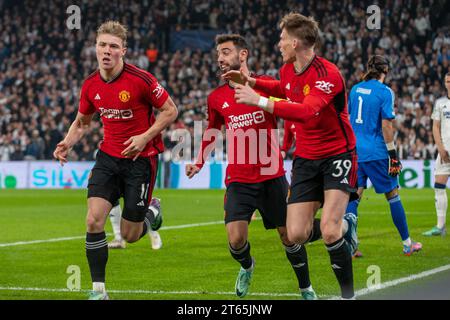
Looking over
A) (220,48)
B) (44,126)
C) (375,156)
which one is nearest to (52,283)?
(220,48)

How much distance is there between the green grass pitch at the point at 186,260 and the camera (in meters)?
8.83

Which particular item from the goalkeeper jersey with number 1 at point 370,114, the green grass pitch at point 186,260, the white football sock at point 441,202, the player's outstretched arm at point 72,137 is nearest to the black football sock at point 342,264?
the green grass pitch at point 186,260

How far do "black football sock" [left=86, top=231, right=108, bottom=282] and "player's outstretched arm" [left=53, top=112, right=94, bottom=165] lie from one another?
979mm

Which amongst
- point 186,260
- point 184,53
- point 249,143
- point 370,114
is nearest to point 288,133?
point 249,143

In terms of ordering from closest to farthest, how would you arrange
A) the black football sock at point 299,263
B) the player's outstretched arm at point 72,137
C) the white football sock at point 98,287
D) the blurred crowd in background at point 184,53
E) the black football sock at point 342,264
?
1. the black football sock at point 342,264
2. the white football sock at point 98,287
3. the black football sock at point 299,263
4. the player's outstretched arm at point 72,137
5. the blurred crowd in background at point 184,53

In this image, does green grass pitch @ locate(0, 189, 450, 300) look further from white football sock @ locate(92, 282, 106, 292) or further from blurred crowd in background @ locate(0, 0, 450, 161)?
blurred crowd in background @ locate(0, 0, 450, 161)

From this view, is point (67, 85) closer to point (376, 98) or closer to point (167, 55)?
point (167, 55)

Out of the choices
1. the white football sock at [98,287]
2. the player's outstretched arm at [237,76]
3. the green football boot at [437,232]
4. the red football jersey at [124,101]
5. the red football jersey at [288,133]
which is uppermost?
the player's outstretched arm at [237,76]

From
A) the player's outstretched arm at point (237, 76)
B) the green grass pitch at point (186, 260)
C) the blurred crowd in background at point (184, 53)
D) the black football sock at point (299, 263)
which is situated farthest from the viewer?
the blurred crowd in background at point (184, 53)

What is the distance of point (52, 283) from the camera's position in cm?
934

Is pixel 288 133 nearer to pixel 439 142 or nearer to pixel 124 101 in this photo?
pixel 124 101

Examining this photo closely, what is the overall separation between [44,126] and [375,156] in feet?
75.4

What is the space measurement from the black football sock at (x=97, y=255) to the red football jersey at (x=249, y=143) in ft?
4.26

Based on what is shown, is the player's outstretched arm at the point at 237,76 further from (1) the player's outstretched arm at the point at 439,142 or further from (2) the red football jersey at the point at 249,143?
(1) the player's outstretched arm at the point at 439,142
